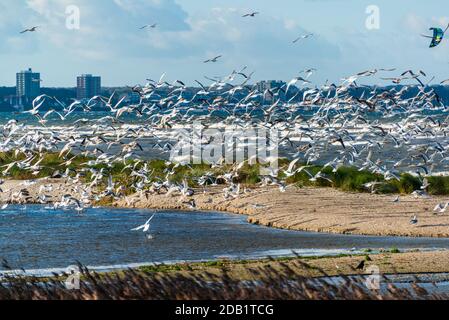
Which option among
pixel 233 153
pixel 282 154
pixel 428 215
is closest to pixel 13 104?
pixel 282 154

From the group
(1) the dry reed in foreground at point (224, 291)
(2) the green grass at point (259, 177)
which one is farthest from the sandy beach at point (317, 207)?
(1) the dry reed in foreground at point (224, 291)

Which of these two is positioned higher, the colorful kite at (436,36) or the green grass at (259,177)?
the colorful kite at (436,36)

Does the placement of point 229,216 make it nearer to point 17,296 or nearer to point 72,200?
point 72,200

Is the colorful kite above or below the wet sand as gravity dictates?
above

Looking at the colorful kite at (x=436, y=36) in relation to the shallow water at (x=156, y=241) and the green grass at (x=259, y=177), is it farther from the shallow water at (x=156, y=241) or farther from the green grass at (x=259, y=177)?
the green grass at (x=259, y=177)

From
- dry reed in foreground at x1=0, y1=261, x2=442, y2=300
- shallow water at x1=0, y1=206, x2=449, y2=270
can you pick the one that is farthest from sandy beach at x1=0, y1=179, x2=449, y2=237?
dry reed in foreground at x1=0, y1=261, x2=442, y2=300

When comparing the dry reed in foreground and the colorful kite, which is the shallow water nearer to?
the colorful kite
